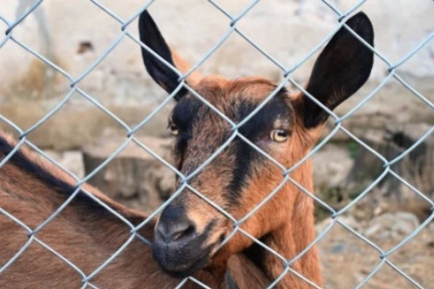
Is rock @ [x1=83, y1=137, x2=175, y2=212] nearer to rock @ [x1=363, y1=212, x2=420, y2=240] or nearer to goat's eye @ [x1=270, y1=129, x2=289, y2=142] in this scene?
rock @ [x1=363, y1=212, x2=420, y2=240]

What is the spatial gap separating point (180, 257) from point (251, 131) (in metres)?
0.64

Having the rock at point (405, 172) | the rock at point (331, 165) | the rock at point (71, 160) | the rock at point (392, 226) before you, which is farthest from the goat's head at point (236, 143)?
the rock at point (71, 160)

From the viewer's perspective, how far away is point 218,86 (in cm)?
382

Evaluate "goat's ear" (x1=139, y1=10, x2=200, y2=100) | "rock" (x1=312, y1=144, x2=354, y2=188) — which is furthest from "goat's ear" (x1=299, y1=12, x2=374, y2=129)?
"rock" (x1=312, y1=144, x2=354, y2=188)

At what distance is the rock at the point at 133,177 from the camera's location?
274 inches

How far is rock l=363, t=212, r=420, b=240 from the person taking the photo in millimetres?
6734

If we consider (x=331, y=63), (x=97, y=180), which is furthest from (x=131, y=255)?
(x=97, y=180)

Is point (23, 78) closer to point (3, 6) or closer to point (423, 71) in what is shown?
point (3, 6)

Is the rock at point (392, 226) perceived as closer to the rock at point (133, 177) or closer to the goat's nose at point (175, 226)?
the rock at point (133, 177)

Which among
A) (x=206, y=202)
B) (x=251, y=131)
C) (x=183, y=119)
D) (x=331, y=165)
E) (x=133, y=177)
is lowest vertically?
(x=133, y=177)

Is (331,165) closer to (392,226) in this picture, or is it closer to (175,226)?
(392,226)

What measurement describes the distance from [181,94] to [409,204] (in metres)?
3.70

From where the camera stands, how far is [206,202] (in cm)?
319

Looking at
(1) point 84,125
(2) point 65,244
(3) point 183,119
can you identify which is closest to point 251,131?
(3) point 183,119
